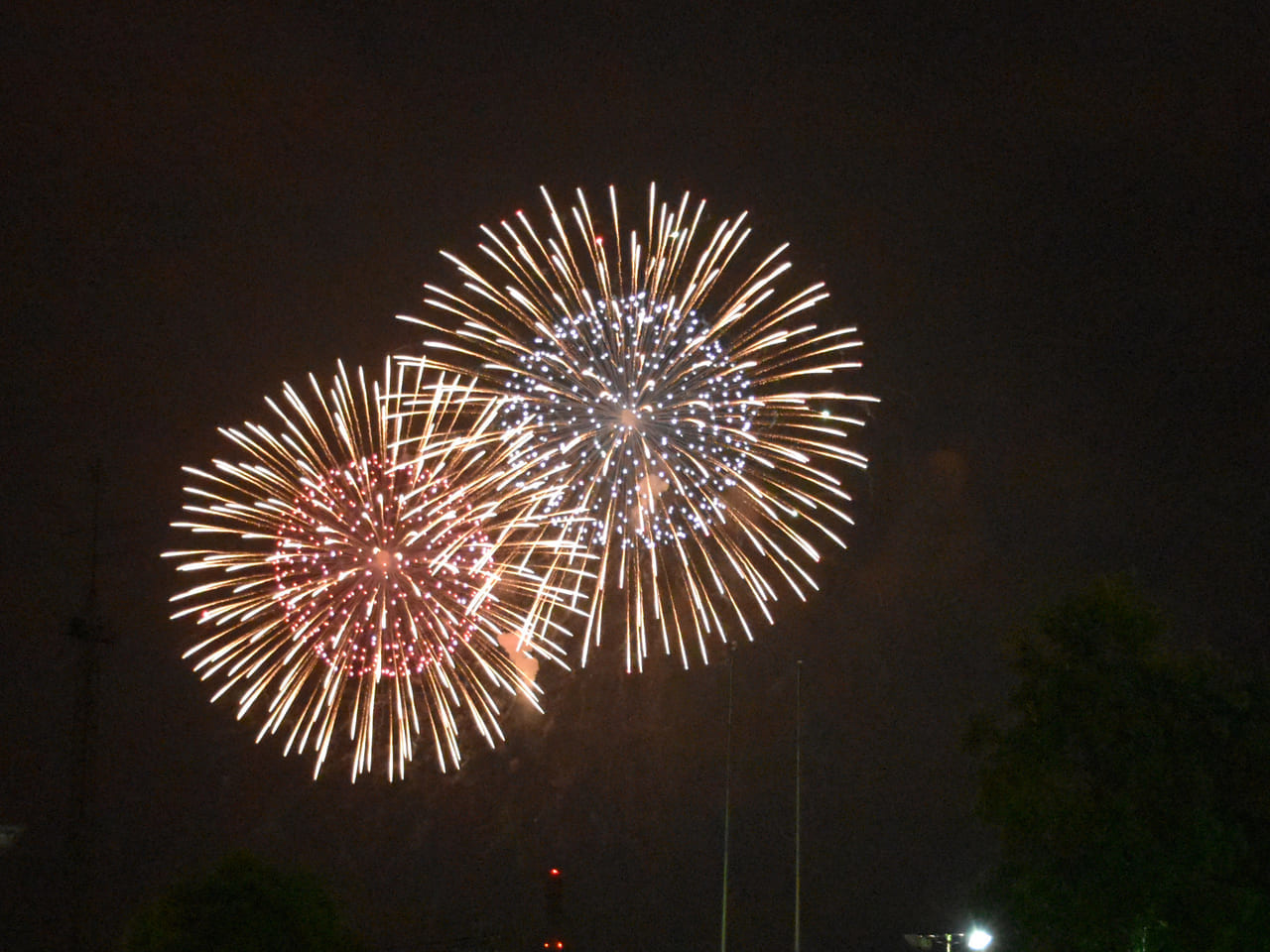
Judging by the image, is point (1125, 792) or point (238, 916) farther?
point (1125, 792)

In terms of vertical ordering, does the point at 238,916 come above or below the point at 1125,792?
below

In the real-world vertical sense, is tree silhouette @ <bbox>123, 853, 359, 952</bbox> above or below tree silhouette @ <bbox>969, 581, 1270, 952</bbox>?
below

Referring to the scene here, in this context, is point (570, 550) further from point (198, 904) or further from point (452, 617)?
point (198, 904)

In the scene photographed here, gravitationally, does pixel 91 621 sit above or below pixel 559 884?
above

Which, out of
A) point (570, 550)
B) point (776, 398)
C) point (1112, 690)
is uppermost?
point (776, 398)

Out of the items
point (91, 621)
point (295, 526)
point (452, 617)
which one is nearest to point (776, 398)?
point (452, 617)

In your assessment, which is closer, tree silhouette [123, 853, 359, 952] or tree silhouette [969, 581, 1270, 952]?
tree silhouette [123, 853, 359, 952]

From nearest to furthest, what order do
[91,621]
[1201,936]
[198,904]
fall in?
[198,904] < [1201,936] < [91,621]

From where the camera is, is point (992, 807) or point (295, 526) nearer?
point (992, 807)

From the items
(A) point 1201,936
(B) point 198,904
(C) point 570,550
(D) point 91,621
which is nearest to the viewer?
(B) point 198,904

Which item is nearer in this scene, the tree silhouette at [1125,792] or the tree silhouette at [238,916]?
the tree silhouette at [238,916]

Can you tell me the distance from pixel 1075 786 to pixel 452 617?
39.1 feet

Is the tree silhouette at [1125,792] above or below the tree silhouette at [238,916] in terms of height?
above

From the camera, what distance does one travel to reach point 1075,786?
92.1 ft
